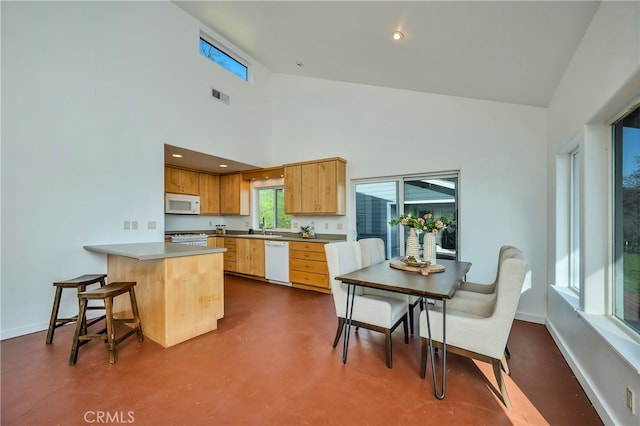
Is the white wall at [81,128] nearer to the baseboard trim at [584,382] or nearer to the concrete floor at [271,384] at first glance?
the concrete floor at [271,384]

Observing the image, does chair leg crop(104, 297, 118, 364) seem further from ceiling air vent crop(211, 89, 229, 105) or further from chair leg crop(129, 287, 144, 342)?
ceiling air vent crop(211, 89, 229, 105)

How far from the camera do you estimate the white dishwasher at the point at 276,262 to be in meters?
4.62

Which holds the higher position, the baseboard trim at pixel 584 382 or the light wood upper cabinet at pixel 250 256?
the light wood upper cabinet at pixel 250 256

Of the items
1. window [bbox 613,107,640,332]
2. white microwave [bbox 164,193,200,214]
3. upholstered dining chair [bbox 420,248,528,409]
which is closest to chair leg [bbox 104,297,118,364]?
upholstered dining chair [bbox 420,248,528,409]

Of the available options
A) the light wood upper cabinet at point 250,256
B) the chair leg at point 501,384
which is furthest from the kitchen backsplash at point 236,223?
the chair leg at point 501,384

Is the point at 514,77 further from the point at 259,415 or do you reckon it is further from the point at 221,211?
the point at 221,211

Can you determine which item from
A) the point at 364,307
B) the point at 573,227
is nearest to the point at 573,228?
the point at 573,227

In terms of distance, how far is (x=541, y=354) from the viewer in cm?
233

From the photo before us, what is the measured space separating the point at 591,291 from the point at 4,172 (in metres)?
5.16

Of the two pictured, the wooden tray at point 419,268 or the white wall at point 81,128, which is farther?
the white wall at point 81,128

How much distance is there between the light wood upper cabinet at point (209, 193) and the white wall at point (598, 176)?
5.75 metres

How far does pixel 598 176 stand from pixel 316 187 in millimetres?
3388

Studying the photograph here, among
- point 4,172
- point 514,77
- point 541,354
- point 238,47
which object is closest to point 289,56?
point 238,47

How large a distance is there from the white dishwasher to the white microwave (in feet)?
5.68
